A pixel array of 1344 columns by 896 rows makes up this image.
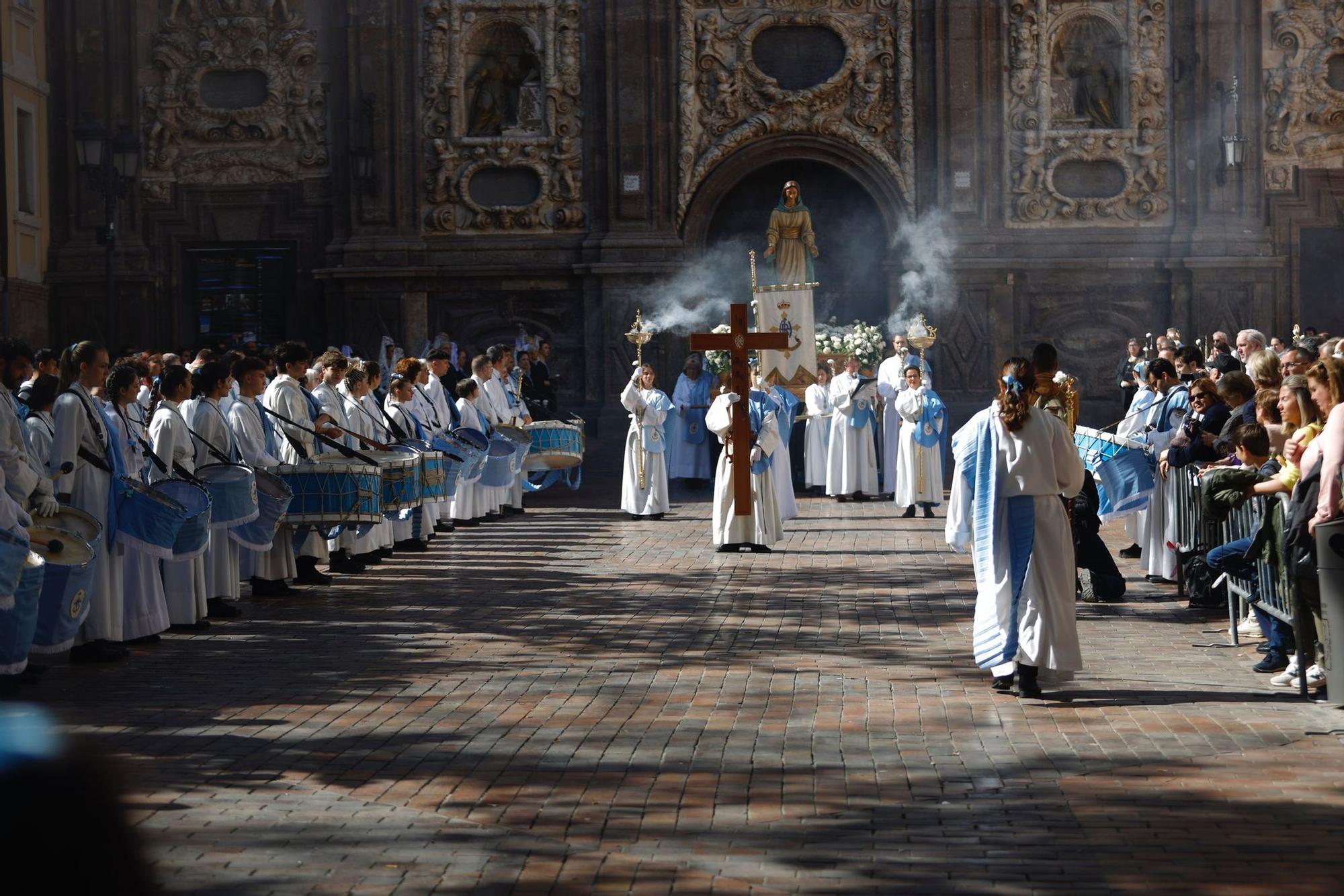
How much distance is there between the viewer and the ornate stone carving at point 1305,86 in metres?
29.3

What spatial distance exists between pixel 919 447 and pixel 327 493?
32.8ft

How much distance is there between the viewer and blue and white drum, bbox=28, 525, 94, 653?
31.8 feet

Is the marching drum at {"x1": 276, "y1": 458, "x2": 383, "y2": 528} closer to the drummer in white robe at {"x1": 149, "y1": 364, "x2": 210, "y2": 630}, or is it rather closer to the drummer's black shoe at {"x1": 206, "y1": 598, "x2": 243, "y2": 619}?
the drummer's black shoe at {"x1": 206, "y1": 598, "x2": 243, "y2": 619}

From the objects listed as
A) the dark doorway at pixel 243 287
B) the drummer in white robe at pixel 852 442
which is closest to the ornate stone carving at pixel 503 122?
the dark doorway at pixel 243 287

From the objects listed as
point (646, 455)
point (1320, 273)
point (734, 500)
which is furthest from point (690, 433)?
point (1320, 273)

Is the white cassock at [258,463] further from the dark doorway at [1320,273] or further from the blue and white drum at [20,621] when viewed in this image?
the dark doorway at [1320,273]

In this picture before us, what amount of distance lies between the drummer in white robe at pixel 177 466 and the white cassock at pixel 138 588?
1.01ft

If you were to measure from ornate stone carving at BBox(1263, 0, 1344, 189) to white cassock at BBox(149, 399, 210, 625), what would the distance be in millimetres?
22287

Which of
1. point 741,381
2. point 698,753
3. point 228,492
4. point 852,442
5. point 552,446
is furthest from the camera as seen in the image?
point 852,442

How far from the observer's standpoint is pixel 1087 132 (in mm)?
29547

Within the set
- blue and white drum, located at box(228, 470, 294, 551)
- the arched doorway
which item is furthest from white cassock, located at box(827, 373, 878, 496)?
blue and white drum, located at box(228, 470, 294, 551)

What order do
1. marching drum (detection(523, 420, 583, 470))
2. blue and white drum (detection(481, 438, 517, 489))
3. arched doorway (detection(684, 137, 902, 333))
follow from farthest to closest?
arched doorway (detection(684, 137, 902, 333)), marching drum (detection(523, 420, 583, 470)), blue and white drum (detection(481, 438, 517, 489))

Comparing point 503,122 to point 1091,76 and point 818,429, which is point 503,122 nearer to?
point 818,429

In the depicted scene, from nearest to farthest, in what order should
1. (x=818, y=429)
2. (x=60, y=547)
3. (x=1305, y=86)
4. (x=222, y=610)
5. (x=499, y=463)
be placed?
(x=60, y=547)
(x=222, y=610)
(x=499, y=463)
(x=818, y=429)
(x=1305, y=86)
